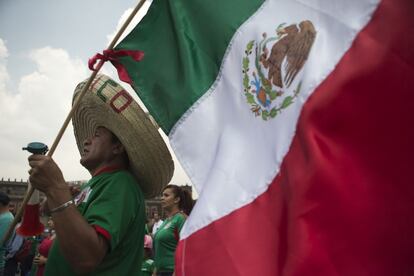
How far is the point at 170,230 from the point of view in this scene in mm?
5008

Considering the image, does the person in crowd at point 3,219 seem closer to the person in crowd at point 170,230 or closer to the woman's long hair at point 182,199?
the person in crowd at point 170,230

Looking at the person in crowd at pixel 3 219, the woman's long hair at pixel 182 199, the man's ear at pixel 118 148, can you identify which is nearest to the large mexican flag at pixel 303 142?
the man's ear at pixel 118 148

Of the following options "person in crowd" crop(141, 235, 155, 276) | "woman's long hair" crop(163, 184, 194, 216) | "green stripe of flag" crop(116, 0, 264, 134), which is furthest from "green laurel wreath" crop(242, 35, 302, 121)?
"person in crowd" crop(141, 235, 155, 276)

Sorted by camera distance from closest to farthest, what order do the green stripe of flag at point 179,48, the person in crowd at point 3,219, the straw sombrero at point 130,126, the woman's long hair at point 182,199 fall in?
the green stripe of flag at point 179,48, the straw sombrero at point 130,126, the person in crowd at point 3,219, the woman's long hair at point 182,199

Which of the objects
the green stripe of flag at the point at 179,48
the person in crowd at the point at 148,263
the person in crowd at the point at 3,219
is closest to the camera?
the green stripe of flag at the point at 179,48

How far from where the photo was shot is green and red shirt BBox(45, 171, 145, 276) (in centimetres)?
171

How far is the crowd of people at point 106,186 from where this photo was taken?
1.60m

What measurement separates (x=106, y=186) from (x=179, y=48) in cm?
73

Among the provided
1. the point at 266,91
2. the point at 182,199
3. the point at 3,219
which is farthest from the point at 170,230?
the point at 266,91

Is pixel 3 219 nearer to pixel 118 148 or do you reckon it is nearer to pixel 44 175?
pixel 118 148

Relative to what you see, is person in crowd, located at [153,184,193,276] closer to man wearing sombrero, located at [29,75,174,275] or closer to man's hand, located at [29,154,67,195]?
man wearing sombrero, located at [29,75,174,275]

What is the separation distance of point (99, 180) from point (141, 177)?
0.29 metres

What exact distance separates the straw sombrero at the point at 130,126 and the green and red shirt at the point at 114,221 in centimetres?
18

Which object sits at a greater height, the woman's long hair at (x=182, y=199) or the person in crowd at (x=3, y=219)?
the person in crowd at (x=3, y=219)
